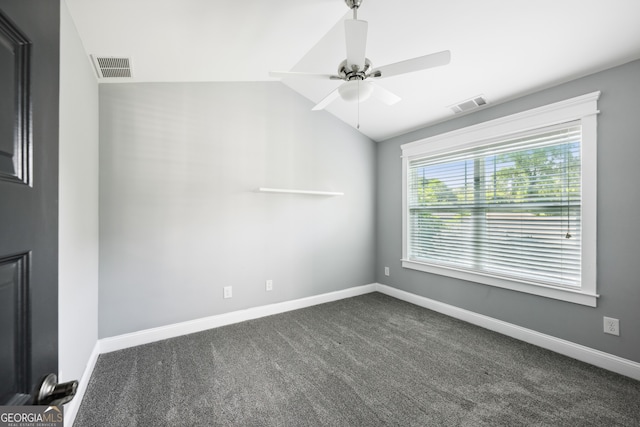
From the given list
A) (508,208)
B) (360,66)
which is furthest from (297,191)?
(508,208)

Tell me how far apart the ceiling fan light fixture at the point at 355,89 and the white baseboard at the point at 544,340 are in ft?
8.70

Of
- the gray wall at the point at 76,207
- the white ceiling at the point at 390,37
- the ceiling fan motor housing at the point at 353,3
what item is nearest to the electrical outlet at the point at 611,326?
the white ceiling at the point at 390,37

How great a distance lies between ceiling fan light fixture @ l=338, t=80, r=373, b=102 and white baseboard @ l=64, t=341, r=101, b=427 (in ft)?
7.42

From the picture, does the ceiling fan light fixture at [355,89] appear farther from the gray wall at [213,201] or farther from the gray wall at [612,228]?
the gray wall at [612,228]

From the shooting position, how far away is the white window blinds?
2.43 meters

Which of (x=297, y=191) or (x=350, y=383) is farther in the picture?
(x=297, y=191)

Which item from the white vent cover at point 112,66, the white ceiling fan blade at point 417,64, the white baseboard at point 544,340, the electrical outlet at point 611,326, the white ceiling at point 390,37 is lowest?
the white baseboard at point 544,340

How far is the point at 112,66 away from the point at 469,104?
340cm

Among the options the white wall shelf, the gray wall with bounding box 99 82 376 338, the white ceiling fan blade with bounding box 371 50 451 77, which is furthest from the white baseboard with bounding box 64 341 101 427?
the white ceiling fan blade with bounding box 371 50 451 77

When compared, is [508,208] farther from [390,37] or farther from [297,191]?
[297,191]

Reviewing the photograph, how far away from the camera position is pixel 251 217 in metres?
3.17

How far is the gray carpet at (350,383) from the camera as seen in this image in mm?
1688

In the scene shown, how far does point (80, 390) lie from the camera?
1.81m

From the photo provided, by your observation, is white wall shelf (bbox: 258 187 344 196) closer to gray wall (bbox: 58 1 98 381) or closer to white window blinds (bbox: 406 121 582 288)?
white window blinds (bbox: 406 121 582 288)
